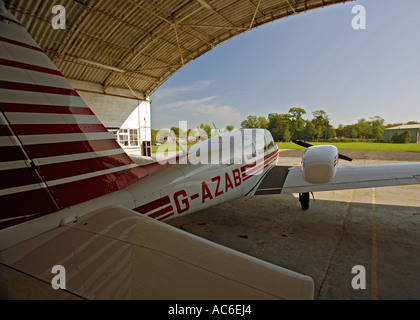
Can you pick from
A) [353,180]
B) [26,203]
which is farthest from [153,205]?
[353,180]

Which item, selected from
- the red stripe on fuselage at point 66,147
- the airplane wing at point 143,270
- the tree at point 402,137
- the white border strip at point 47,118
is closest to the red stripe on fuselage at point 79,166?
the red stripe on fuselage at point 66,147

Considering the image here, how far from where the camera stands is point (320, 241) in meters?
4.61

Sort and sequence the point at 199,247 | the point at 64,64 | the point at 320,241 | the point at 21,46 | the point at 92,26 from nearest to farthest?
the point at 199,247, the point at 21,46, the point at 320,241, the point at 92,26, the point at 64,64

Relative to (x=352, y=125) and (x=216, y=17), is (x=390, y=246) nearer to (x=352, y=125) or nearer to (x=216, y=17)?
(x=216, y=17)

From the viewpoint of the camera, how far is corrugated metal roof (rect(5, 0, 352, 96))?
8.95 metres

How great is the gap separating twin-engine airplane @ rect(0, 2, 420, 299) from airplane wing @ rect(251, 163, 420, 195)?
287 cm

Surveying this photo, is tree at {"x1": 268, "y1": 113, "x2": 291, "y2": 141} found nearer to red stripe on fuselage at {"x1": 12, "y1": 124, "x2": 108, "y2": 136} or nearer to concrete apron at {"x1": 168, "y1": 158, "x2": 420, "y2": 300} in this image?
concrete apron at {"x1": 168, "y1": 158, "x2": 420, "y2": 300}

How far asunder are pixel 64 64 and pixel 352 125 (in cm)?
9606

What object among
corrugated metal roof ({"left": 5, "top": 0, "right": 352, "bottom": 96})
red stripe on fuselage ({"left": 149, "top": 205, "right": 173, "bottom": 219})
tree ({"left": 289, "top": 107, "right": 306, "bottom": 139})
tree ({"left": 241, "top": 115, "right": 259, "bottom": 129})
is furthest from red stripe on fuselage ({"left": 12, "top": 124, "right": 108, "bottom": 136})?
tree ({"left": 289, "top": 107, "right": 306, "bottom": 139})

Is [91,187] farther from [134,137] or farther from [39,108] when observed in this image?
[134,137]

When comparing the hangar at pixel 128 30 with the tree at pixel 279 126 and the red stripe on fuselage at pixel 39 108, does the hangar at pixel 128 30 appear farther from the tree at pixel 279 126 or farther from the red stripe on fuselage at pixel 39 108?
the tree at pixel 279 126

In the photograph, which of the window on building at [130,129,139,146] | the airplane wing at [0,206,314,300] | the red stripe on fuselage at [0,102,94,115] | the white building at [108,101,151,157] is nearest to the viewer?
the airplane wing at [0,206,314,300]

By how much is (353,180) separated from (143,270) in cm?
589
